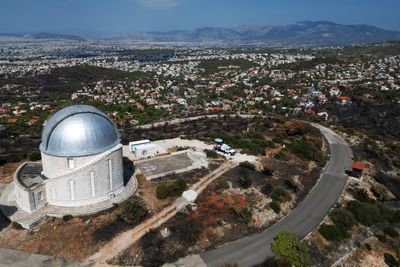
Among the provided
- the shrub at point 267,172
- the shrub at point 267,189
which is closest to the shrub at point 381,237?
the shrub at point 267,189

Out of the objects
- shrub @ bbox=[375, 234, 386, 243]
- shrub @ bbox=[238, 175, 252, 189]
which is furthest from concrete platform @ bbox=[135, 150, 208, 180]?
shrub @ bbox=[375, 234, 386, 243]

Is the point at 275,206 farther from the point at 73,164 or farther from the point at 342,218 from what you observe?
the point at 73,164

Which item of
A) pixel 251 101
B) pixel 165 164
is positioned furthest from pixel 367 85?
pixel 165 164

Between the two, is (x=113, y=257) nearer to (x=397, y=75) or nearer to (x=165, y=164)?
(x=165, y=164)

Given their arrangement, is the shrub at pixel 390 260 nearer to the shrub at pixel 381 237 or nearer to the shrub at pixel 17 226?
the shrub at pixel 381 237

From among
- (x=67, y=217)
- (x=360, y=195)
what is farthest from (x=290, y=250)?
(x=67, y=217)

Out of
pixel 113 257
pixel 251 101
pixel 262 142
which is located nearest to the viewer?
pixel 113 257
